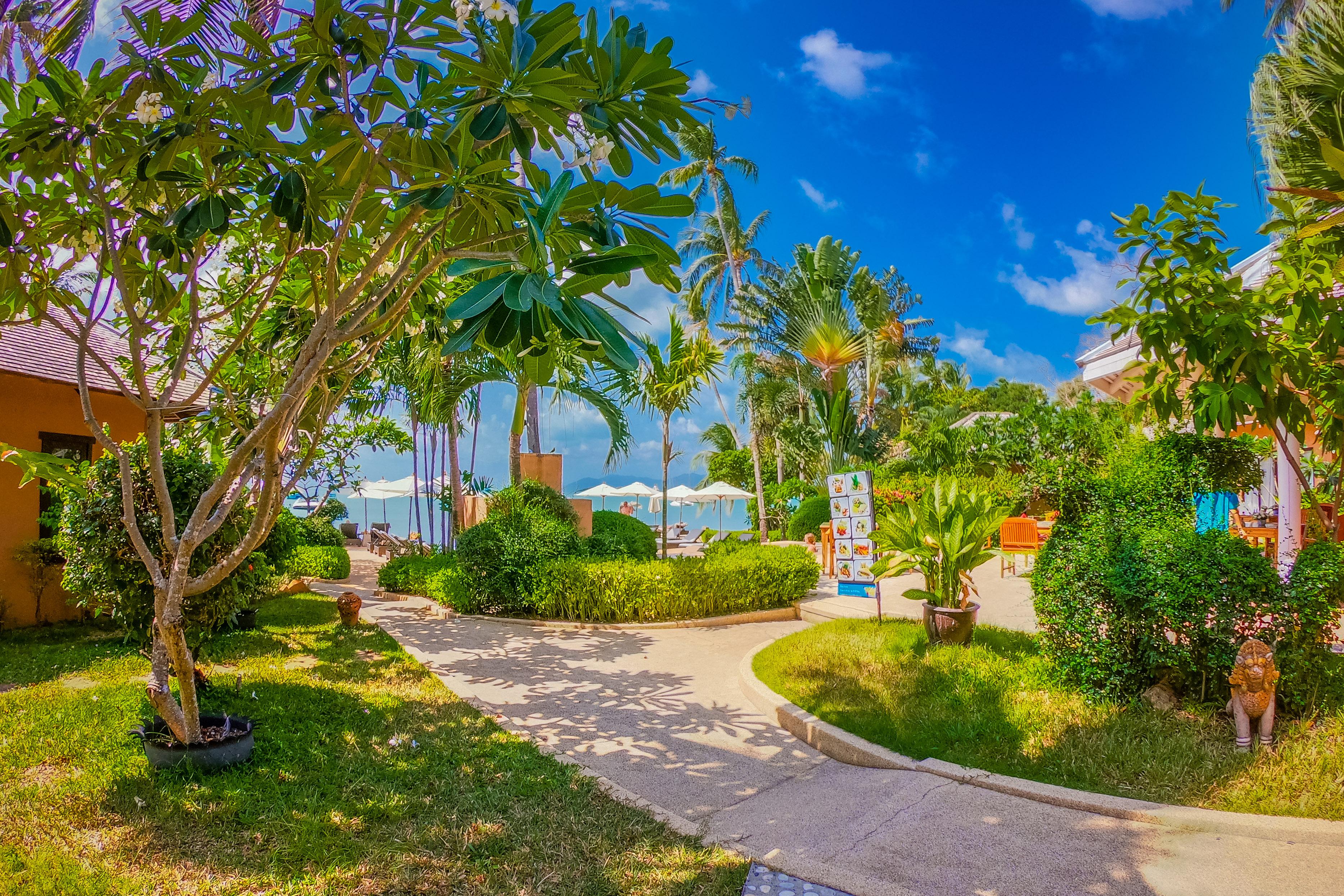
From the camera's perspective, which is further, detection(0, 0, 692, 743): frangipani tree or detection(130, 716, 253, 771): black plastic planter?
detection(130, 716, 253, 771): black plastic planter

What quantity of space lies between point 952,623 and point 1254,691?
2699 mm

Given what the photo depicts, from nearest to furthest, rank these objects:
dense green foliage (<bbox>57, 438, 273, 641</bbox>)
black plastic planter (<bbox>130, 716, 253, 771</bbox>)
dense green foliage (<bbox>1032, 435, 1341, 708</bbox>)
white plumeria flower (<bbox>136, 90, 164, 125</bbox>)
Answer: white plumeria flower (<bbox>136, 90, 164, 125</bbox>), black plastic planter (<bbox>130, 716, 253, 771</bbox>), dense green foliage (<bbox>1032, 435, 1341, 708</bbox>), dense green foliage (<bbox>57, 438, 273, 641</bbox>)

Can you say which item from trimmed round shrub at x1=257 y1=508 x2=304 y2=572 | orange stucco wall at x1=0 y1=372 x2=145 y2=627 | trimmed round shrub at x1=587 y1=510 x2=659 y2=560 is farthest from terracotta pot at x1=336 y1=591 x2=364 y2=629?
trimmed round shrub at x1=587 y1=510 x2=659 y2=560

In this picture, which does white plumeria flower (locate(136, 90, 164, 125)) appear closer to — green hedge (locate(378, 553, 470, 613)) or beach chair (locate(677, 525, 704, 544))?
green hedge (locate(378, 553, 470, 613))

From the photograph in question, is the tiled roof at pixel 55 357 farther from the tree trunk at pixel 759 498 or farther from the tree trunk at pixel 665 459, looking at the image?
the tree trunk at pixel 759 498

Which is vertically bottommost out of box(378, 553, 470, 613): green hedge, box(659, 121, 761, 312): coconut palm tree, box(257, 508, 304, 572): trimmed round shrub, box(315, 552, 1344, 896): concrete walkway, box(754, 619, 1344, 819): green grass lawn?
box(315, 552, 1344, 896): concrete walkway

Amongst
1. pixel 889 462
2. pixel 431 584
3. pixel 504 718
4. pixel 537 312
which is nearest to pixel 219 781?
pixel 504 718

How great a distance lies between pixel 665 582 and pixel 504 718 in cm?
457

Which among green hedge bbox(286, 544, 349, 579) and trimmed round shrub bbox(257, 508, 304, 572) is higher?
trimmed round shrub bbox(257, 508, 304, 572)

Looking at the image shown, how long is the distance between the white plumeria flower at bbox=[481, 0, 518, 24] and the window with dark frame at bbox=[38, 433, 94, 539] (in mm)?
9815

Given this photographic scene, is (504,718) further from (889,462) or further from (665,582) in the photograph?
(889,462)

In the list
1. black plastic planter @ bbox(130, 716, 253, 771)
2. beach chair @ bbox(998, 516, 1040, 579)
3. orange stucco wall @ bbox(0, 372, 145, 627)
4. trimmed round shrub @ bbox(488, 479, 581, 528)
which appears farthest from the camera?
trimmed round shrub @ bbox(488, 479, 581, 528)

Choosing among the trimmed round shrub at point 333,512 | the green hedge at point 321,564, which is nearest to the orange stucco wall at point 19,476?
the green hedge at point 321,564

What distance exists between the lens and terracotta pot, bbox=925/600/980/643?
22.1 ft
